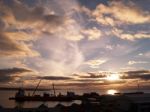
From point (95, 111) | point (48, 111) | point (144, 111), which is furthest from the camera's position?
point (48, 111)

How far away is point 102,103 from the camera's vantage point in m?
69.5

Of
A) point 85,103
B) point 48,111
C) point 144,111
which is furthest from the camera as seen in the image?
point 48,111

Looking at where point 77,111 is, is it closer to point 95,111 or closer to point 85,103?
point 85,103

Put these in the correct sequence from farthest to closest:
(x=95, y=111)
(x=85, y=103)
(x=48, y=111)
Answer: (x=48, y=111) < (x=85, y=103) < (x=95, y=111)

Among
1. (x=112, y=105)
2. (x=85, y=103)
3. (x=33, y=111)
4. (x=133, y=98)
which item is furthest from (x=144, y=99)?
(x=33, y=111)

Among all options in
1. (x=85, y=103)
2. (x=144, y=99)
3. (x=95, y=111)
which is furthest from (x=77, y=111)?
(x=144, y=99)

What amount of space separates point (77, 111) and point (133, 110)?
18246 mm

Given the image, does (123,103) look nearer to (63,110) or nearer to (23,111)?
(63,110)

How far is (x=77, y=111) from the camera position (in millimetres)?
79125

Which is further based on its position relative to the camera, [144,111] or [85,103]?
[85,103]

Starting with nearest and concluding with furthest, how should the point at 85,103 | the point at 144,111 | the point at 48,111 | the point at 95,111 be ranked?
1. the point at 144,111
2. the point at 95,111
3. the point at 85,103
4. the point at 48,111

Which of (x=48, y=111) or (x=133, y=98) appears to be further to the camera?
(x=48, y=111)

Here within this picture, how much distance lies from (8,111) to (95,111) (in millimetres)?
30664

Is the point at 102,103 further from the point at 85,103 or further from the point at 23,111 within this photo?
the point at 23,111
